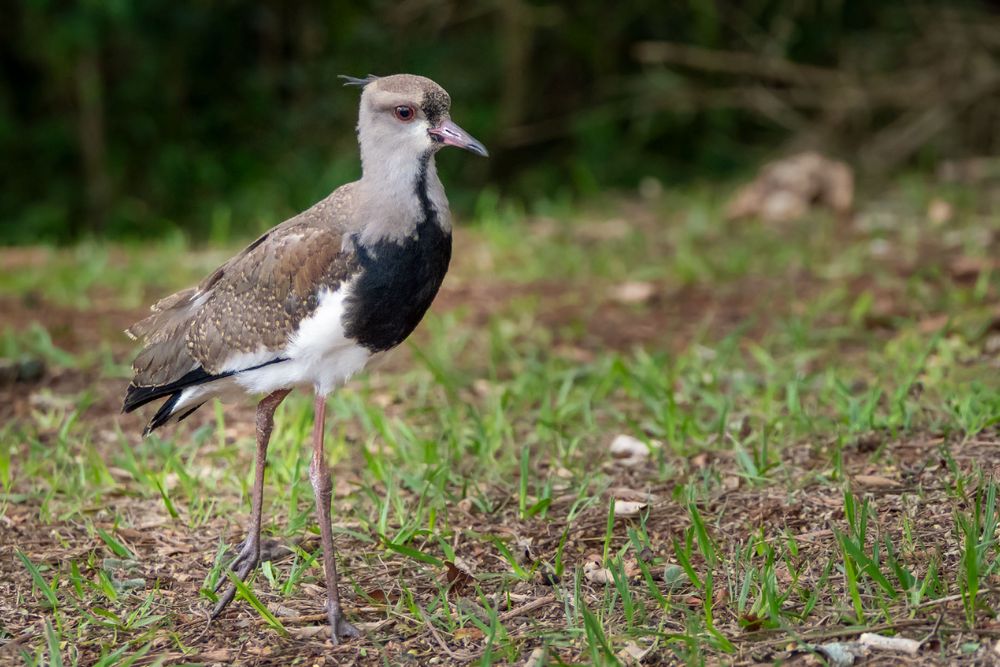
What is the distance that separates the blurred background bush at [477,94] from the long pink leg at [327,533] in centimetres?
564

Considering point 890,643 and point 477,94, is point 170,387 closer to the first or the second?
point 890,643

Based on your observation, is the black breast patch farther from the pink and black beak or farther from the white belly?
the pink and black beak

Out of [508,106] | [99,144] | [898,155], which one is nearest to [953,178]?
[898,155]

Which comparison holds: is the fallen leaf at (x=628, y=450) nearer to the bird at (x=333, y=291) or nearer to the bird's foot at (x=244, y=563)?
the bird at (x=333, y=291)

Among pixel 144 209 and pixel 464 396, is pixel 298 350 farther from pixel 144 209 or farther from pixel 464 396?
pixel 144 209

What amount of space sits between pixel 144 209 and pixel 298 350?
7.36m

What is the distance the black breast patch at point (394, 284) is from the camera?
3.39 m

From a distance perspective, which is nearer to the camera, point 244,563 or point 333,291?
point 333,291

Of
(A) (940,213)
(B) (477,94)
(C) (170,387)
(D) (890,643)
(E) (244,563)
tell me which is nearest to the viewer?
(D) (890,643)

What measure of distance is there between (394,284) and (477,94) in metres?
7.32

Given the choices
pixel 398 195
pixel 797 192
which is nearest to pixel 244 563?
pixel 398 195

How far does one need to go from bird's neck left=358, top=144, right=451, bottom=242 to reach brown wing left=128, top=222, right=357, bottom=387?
126mm

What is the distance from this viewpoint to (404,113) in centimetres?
356

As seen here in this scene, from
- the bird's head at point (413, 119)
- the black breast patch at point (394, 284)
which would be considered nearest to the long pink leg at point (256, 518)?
the black breast patch at point (394, 284)
